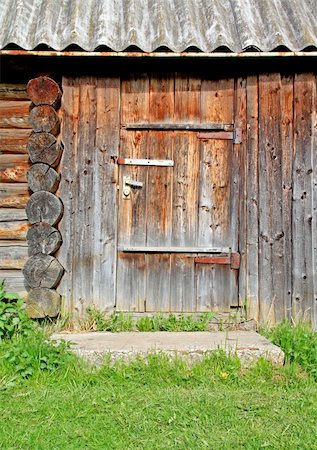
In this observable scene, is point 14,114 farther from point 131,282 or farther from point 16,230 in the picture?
point 131,282

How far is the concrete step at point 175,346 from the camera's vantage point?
3979mm

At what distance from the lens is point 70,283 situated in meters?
5.10

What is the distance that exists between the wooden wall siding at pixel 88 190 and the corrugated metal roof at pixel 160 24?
500 millimetres

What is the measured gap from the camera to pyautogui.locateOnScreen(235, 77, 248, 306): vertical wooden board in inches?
201

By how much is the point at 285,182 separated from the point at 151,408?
2735mm

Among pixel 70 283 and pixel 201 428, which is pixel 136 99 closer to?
pixel 70 283

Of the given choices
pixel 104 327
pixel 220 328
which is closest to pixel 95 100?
pixel 104 327

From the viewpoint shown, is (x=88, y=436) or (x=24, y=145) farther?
(x=24, y=145)

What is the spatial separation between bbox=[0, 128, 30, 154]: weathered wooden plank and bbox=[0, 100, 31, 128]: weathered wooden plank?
0.19 ft

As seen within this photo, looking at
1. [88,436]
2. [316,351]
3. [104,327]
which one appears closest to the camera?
[88,436]

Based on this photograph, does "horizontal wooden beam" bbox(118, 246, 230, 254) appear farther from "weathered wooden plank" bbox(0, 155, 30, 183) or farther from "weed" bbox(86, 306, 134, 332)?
"weathered wooden plank" bbox(0, 155, 30, 183)

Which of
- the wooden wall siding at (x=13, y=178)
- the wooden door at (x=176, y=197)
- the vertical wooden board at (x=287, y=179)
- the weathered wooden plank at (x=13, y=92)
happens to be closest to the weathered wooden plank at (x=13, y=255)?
the wooden wall siding at (x=13, y=178)

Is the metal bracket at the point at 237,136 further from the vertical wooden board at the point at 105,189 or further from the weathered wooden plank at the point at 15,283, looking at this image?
the weathered wooden plank at the point at 15,283

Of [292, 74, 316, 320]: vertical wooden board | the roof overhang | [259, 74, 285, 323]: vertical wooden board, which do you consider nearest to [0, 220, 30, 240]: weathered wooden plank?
the roof overhang
